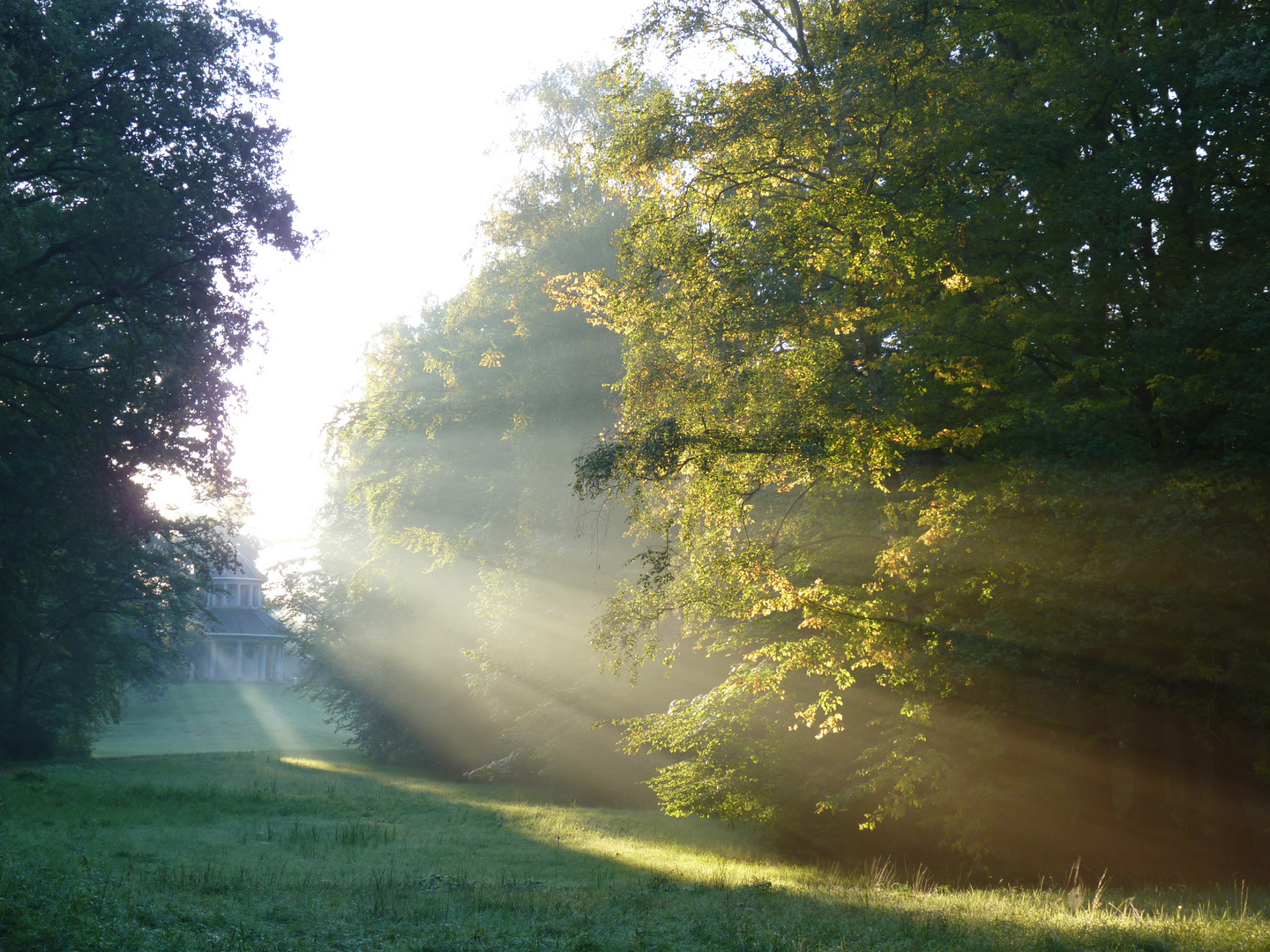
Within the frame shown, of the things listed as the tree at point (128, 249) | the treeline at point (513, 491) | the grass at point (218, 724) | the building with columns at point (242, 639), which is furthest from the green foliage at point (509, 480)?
the building with columns at point (242, 639)

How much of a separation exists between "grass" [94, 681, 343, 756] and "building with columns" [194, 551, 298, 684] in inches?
97.9

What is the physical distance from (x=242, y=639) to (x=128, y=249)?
69.2 m

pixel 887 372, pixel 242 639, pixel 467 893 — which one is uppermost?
pixel 887 372

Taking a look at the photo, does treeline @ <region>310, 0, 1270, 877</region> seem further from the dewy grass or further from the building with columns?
the building with columns

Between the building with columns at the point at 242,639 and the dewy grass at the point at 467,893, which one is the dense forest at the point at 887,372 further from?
the building with columns at the point at 242,639

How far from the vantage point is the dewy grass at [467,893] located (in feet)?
25.2

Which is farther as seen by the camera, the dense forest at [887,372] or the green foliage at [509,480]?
the green foliage at [509,480]

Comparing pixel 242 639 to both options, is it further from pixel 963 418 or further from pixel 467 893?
pixel 963 418

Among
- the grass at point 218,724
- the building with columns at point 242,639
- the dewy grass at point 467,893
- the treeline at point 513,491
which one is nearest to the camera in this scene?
the dewy grass at point 467,893

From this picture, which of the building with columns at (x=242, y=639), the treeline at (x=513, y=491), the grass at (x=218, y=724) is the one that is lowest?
the grass at (x=218, y=724)

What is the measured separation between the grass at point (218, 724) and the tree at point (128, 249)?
2765 centimetres

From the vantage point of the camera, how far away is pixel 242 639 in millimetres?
77062

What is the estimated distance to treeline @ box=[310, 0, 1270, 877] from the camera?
38.1 ft

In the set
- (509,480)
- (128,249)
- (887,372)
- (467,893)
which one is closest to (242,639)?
(509,480)
